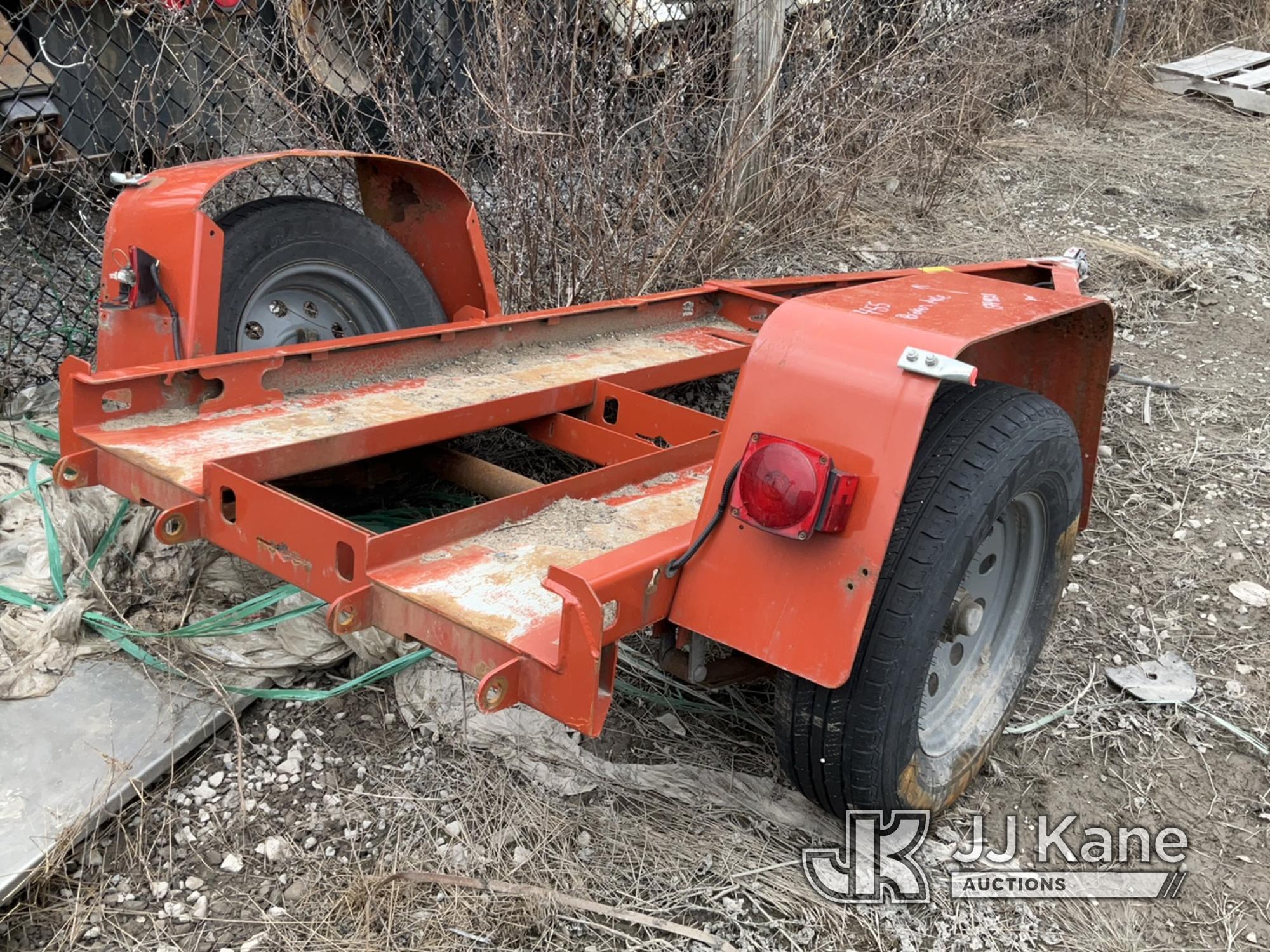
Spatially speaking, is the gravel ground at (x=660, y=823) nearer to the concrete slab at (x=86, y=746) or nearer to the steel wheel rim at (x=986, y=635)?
the concrete slab at (x=86, y=746)

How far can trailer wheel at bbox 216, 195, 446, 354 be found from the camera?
9.33 ft

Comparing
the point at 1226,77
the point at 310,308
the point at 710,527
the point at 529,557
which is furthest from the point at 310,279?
the point at 1226,77

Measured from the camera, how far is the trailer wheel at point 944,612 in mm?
1877

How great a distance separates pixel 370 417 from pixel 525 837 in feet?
3.41

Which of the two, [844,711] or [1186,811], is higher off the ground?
[844,711]

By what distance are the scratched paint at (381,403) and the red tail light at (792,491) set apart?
103cm

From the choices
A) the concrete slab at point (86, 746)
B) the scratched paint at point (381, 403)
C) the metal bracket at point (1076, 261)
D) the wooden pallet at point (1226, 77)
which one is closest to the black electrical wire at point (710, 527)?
the scratched paint at point (381, 403)

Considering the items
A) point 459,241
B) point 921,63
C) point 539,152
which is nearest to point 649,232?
point 539,152

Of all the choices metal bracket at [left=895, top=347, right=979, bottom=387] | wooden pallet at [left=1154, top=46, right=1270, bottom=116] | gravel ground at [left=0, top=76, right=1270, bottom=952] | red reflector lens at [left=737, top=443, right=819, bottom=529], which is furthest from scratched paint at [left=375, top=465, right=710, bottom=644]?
wooden pallet at [left=1154, top=46, right=1270, bottom=116]

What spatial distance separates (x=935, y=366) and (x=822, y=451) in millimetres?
225

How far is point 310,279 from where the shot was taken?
305cm

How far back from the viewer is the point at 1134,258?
5.77m

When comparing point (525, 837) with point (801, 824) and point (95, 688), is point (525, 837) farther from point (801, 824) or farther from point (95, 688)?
point (95, 688)

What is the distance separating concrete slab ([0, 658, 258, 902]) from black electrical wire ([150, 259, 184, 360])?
0.79m
